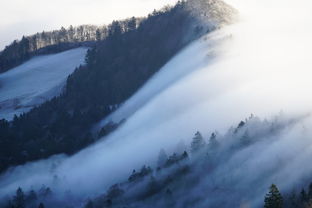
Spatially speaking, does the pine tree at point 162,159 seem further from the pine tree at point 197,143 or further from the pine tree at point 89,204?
the pine tree at point 89,204

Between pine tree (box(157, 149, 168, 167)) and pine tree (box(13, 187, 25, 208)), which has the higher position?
pine tree (box(13, 187, 25, 208))

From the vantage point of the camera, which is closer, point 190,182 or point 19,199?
point 190,182

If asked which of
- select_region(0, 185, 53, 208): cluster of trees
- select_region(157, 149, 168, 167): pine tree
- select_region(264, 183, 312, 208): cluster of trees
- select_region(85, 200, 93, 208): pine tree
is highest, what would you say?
→ select_region(0, 185, 53, 208): cluster of trees

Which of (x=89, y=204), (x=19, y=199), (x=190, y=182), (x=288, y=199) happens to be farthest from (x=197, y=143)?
(x=19, y=199)

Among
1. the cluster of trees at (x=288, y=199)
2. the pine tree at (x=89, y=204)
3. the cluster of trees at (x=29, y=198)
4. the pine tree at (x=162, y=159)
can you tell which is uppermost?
the cluster of trees at (x=29, y=198)

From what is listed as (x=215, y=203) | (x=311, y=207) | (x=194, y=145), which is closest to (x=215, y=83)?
(x=194, y=145)

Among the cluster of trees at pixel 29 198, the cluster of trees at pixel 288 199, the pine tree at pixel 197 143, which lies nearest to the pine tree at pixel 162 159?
the pine tree at pixel 197 143

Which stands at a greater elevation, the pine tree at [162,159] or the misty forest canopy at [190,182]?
the pine tree at [162,159]

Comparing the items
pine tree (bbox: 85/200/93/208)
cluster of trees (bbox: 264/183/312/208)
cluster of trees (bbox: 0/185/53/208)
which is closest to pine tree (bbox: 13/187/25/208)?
cluster of trees (bbox: 0/185/53/208)

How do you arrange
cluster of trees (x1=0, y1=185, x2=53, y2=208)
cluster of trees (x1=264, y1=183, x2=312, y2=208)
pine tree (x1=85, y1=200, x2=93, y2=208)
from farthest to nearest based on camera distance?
cluster of trees (x1=0, y1=185, x2=53, y2=208)
pine tree (x1=85, y1=200, x2=93, y2=208)
cluster of trees (x1=264, y1=183, x2=312, y2=208)

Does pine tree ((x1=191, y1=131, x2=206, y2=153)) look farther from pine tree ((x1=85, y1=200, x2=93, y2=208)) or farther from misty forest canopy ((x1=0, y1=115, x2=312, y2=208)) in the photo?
pine tree ((x1=85, y1=200, x2=93, y2=208))

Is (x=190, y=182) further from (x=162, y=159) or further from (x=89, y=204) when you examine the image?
(x=89, y=204)

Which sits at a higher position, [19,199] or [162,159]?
[19,199]

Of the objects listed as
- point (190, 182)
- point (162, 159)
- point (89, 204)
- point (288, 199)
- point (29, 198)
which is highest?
point (29, 198)
